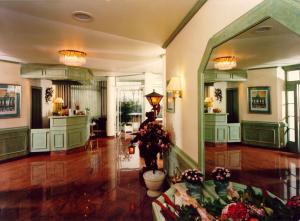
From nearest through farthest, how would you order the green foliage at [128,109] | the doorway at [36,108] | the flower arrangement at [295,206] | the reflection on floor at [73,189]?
1. the flower arrangement at [295,206]
2. the reflection on floor at [73,189]
3. the doorway at [36,108]
4. the green foliage at [128,109]

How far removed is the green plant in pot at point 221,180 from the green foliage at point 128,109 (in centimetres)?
836

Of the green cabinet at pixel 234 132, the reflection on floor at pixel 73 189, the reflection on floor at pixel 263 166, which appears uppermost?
the green cabinet at pixel 234 132

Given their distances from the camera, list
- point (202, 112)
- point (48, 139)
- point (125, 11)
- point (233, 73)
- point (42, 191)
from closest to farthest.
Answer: point (233, 73) < point (202, 112) < point (125, 11) < point (42, 191) < point (48, 139)

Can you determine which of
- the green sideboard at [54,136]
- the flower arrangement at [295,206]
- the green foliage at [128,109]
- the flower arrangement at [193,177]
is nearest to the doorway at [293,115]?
the flower arrangement at [295,206]

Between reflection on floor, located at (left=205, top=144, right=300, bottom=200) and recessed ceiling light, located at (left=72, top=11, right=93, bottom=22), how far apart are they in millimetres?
2335

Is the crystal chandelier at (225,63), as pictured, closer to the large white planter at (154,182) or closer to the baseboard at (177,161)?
the baseboard at (177,161)

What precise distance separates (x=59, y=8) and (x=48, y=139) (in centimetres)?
493

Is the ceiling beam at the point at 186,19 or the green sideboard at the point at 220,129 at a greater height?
the ceiling beam at the point at 186,19

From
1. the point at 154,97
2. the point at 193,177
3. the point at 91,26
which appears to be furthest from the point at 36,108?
the point at 193,177

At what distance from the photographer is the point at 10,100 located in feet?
19.0

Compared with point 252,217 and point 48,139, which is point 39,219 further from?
point 48,139

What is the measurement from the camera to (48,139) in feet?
21.1

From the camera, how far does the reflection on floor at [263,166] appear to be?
1.12 meters

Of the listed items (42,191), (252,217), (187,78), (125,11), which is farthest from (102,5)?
(42,191)
